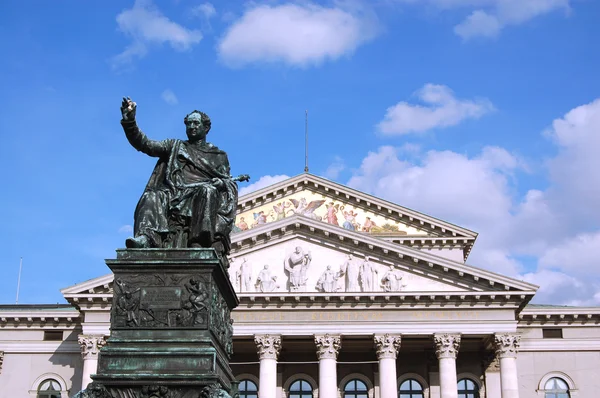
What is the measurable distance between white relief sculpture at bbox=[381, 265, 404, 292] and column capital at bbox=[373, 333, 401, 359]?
2.24 m

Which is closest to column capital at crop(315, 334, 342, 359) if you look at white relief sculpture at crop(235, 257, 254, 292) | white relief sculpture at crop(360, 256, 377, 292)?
white relief sculpture at crop(360, 256, 377, 292)

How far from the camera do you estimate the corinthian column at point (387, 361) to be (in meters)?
40.8

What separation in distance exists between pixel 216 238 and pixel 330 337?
34939mm

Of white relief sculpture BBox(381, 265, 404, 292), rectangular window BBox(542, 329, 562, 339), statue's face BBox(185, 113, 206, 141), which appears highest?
white relief sculpture BBox(381, 265, 404, 292)

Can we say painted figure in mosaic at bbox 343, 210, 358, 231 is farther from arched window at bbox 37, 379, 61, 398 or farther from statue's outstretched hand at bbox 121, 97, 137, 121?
statue's outstretched hand at bbox 121, 97, 137, 121

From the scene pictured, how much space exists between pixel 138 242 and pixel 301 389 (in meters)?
40.2

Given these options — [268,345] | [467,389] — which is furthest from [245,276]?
[467,389]

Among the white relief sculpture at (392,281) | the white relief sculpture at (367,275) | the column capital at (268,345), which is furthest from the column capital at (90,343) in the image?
the white relief sculpture at (392,281)

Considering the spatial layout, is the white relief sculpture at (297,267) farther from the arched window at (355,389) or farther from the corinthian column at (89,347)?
the corinthian column at (89,347)

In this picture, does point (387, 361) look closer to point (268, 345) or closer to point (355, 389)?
point (355, 389)

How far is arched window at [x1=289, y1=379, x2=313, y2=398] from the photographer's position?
151ft

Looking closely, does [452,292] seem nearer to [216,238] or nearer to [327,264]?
[327,264]

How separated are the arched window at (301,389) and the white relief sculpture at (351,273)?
674 cm

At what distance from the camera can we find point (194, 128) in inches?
329
